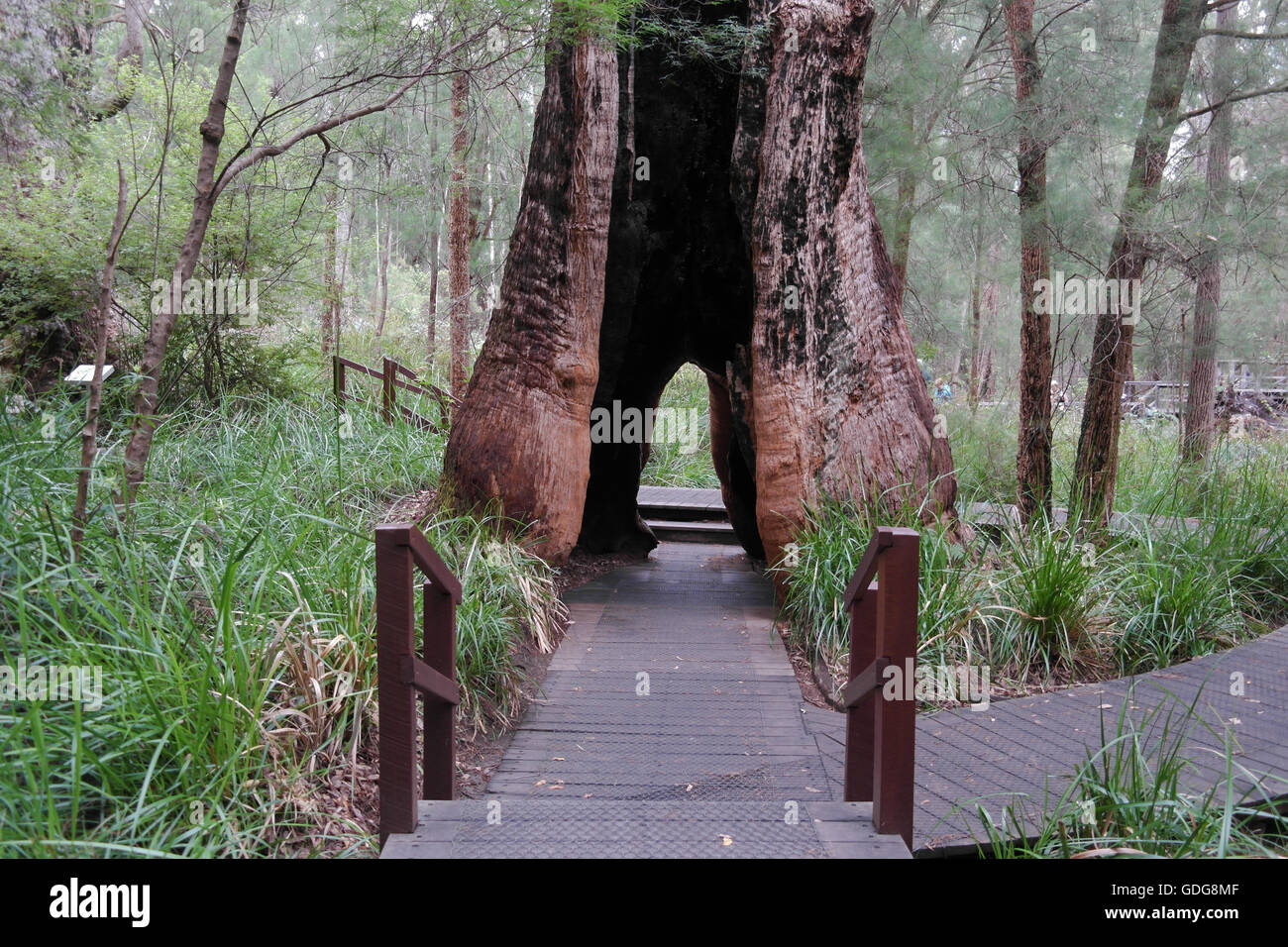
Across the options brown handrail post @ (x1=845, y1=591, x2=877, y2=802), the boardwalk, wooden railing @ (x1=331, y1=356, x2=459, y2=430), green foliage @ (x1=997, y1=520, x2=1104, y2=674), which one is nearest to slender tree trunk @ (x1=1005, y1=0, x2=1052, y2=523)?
green foliage @ (x1=997, y1=520, x2=1104, y2=674)

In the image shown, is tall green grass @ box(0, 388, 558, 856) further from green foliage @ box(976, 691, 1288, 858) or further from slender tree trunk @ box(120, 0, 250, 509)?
green foliage @ box(976, 691, 1288, 858)

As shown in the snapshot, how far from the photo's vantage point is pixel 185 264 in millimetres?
4535

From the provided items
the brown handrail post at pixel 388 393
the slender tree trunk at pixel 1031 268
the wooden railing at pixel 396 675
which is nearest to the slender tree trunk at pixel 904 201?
the slender tree trunk at pixel 1031 268

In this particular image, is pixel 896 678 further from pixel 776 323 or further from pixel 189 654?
pixel 776 323

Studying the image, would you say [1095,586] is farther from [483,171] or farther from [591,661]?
[483,171]

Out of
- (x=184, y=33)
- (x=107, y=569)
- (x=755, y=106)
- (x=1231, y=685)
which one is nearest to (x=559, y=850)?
(x=107, y=569)

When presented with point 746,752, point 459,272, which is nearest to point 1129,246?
point 746,752

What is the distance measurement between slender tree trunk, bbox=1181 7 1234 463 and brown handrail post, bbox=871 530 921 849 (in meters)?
5.55

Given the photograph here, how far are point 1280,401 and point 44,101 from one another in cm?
1905

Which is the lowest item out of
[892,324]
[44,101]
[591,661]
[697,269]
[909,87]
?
[591,661]

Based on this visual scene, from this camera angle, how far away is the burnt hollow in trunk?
7.69 meters

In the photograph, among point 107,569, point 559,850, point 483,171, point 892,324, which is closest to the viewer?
point 559,850

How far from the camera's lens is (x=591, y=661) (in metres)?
5.61

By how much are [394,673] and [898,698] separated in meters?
1.60
